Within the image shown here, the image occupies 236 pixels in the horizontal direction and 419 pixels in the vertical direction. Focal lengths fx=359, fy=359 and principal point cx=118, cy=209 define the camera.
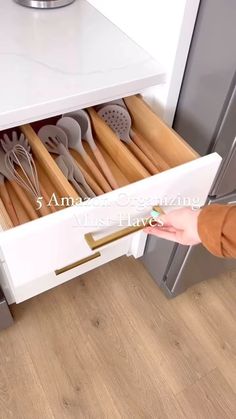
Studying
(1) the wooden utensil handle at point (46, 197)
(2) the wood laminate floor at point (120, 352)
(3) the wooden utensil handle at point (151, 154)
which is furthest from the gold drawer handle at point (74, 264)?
(2) the wood laminate floor at point (120, 352)

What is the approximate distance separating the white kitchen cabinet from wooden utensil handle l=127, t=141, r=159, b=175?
0.11 feet

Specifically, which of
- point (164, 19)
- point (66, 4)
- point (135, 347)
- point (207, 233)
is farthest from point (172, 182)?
point (135, 347)

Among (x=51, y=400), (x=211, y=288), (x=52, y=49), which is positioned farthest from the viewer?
(x=211, y=288)

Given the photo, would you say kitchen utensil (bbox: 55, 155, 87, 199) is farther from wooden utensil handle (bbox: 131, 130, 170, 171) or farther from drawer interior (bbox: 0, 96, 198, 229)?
wooden utensil handle (bbox: 131, 130, 170, 171)

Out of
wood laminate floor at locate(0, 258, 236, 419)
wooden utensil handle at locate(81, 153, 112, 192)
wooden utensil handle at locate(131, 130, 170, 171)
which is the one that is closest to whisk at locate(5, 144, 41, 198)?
wooden utensil handle at locate(81, 153, 112, 192)

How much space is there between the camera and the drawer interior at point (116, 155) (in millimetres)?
639

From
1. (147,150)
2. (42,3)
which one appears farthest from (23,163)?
(42,3)

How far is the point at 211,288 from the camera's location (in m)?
1.21

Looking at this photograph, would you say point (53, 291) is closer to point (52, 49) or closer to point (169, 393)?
point (169, 393)

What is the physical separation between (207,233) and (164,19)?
1.21ft

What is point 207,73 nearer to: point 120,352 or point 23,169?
point 23,169

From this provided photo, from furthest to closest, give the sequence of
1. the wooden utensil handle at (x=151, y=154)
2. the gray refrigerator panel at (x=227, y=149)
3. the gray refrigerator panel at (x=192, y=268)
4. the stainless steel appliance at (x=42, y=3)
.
→ the gray refrigerator panel at (x=192, y=268) < the stainless steel appliance at (x=42, y=3) < the wooden utensil handle at (x=151, y=154) < the gray refrigerator panel at (x=227, y=149)

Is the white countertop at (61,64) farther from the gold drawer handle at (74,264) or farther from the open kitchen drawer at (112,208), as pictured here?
the gold drawer handle at (74,264)

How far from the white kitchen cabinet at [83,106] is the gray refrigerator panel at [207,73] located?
6 cm
